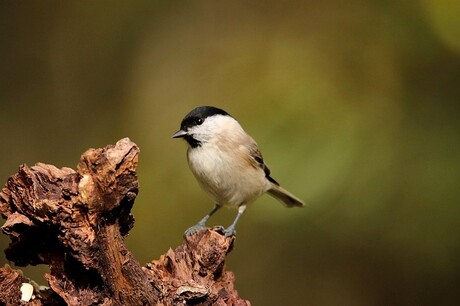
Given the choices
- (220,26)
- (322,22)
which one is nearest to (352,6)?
(322,22)

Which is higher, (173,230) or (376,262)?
(376,262)

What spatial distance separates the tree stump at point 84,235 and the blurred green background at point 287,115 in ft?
4.83

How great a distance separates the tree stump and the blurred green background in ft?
4.83

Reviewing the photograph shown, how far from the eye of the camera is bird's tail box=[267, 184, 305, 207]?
2.78 m

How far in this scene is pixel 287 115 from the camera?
9.43ft

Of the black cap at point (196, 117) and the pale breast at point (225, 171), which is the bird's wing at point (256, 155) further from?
the black cap at point (196, 117)

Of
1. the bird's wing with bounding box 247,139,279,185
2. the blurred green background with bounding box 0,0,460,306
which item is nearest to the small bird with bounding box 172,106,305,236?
the bird's wing with bounding box 247,139,279,185

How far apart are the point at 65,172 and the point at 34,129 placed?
224 cm

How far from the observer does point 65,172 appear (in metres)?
1.37

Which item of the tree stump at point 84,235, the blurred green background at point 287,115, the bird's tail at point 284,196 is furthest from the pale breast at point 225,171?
the tree stump at point 84,235

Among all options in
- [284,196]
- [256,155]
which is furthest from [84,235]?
[284,196]

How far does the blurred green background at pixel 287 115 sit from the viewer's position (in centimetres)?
287

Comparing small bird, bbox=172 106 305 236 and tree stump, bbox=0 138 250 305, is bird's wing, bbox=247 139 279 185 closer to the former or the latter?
small bird, bbox=172 106 305 236

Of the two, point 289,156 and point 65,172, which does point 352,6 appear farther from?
point 65,172
